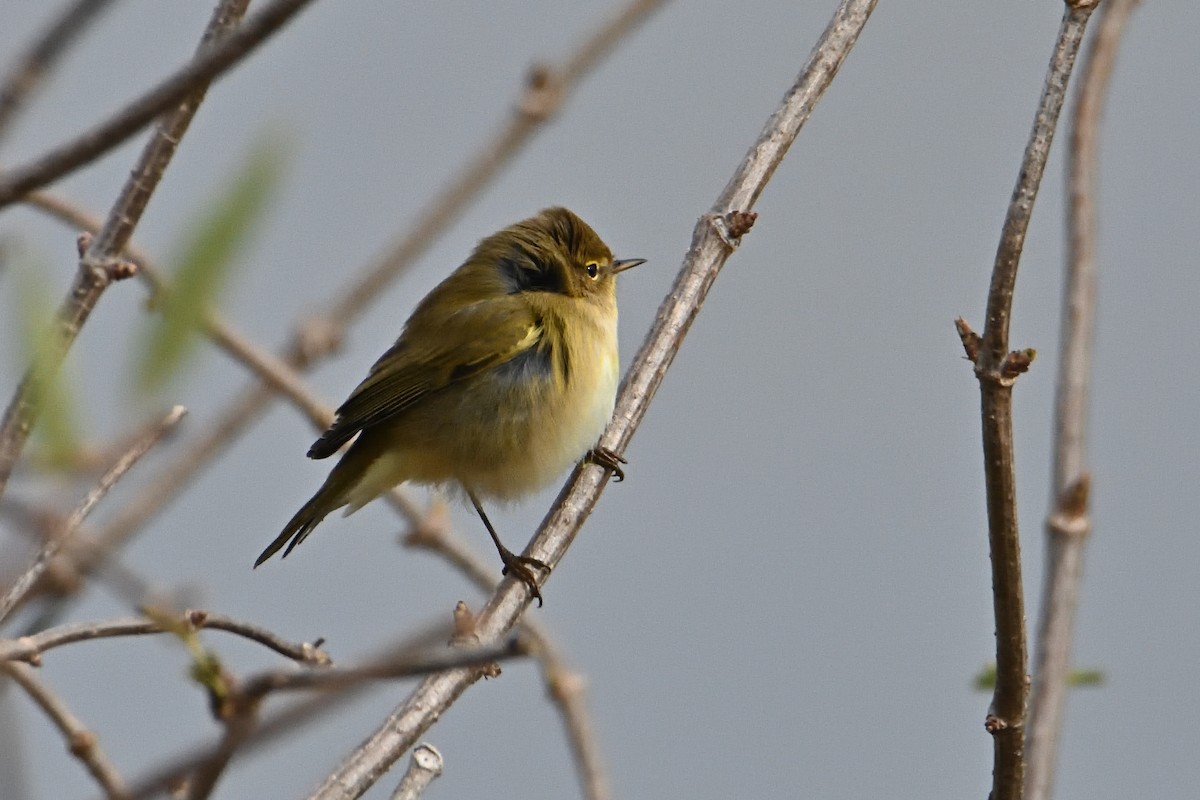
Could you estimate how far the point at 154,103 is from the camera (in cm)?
96

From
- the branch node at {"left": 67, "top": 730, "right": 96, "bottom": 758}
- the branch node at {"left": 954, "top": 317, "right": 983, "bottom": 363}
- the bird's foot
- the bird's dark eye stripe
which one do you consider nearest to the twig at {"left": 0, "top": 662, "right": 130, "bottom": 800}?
the branch node at {"left": 67, "top": 730, "right": 96, "bottom": 758}

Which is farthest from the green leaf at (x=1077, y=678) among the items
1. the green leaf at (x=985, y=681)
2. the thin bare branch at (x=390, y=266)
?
the thin bare branch at (x=390, y=266)

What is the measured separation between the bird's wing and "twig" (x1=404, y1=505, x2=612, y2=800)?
1.29 metres

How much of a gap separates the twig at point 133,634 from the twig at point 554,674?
39 centimetres

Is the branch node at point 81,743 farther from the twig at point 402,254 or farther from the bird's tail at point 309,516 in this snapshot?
the bird's tail at point 309,516

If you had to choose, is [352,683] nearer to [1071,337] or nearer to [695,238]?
[1071,337]

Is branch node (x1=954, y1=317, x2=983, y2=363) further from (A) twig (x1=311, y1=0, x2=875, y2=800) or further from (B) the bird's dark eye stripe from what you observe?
(B) the bird's dark eye stripe

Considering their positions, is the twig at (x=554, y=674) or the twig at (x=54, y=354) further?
the twig at (x=554, y=674)

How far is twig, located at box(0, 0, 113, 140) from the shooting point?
896 millimetres

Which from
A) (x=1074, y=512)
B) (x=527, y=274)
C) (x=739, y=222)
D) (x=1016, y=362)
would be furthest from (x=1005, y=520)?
(x=527, y=274)

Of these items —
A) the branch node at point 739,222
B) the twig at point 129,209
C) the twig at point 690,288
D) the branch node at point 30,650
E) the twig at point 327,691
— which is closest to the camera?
the twig at point 327,691

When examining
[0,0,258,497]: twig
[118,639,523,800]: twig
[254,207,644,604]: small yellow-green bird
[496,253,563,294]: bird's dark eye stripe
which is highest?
[496,253,563,294]: bird's dark eye stripe

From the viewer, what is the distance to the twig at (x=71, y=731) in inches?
80.8

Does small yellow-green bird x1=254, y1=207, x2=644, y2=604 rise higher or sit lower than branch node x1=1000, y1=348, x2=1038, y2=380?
higher
